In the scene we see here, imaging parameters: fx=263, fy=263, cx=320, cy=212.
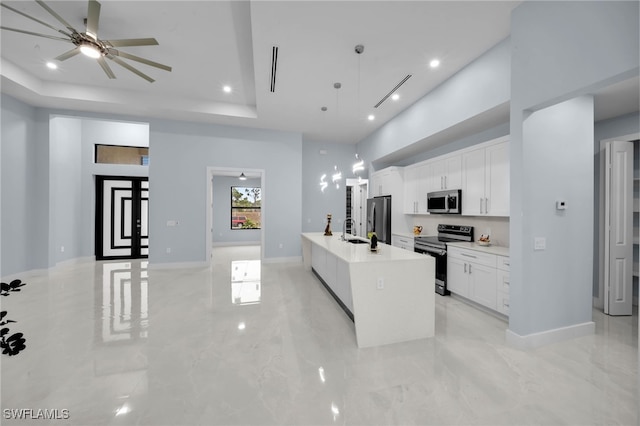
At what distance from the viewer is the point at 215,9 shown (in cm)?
286

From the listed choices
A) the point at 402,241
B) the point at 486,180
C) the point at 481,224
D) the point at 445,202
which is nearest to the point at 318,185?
the point at 402,241

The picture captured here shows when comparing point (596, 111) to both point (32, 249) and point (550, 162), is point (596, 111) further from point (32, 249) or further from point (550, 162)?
point (32, 249)

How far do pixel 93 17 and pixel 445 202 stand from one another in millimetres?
4912

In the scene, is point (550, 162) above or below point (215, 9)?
below

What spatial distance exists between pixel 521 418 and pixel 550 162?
2238 millimetres

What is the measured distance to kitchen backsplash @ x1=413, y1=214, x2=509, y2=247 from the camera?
3.75 metres

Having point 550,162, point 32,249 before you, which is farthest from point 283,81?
point 32,249

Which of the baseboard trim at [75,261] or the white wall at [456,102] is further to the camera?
the baseboard trim at [75,261]

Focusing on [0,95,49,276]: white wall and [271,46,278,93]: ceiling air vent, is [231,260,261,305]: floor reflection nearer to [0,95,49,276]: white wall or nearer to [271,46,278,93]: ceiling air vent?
[271,46,278,93]: ceiling air vent

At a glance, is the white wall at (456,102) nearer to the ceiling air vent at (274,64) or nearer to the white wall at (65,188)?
the ceiling air vent at (274,64)

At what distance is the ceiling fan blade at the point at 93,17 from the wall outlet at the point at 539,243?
15.0ft

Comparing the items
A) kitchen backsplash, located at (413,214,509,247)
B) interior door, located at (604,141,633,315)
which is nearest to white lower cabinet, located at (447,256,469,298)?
kitchen backsplash, located at (413,214,509,247)

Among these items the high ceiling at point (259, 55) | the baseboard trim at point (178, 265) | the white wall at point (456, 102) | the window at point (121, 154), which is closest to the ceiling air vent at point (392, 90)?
the high ceiling at point (259, 55)

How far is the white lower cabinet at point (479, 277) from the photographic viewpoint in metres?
3.07
